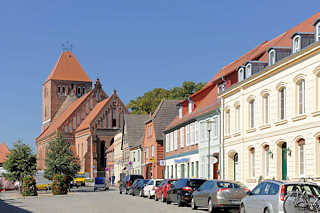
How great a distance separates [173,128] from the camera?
176 feet

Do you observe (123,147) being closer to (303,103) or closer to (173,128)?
(173,128)

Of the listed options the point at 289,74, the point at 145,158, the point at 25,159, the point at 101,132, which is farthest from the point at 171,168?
the point at 101,132

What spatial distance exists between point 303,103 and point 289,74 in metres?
1.84

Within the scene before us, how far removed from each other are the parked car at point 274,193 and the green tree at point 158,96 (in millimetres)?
70457

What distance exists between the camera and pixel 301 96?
1097 inches

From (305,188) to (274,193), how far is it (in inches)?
36.5

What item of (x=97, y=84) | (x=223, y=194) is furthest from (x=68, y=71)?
(x=223, y=194)

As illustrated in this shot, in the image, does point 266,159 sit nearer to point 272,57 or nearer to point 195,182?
point 195,182

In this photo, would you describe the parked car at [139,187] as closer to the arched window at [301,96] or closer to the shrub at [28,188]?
the shrub at [28,188]

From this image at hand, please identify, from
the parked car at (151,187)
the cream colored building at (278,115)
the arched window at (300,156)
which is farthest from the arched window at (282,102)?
the parked car at (151,187)

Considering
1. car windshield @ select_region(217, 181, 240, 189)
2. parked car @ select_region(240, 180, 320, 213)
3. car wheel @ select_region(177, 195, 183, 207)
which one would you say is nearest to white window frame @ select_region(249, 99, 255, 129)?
car wheel @ select_region(177, 195, 183, 207)

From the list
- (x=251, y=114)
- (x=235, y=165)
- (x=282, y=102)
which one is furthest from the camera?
(x=235, y=165)

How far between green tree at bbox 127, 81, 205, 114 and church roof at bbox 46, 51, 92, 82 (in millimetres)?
42075

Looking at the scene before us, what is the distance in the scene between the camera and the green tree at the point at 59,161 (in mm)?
64812
